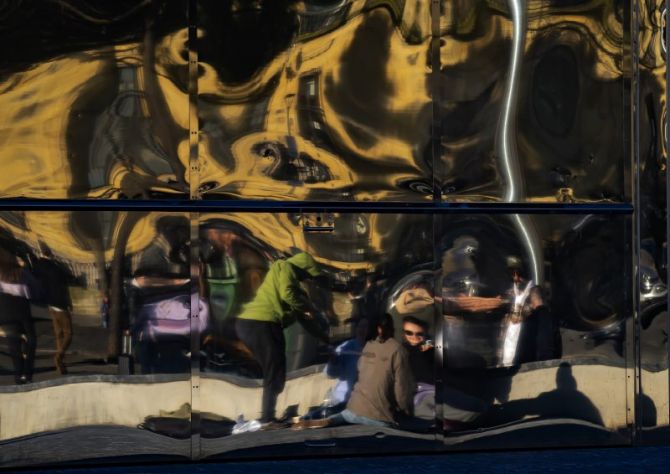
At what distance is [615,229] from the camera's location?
19.1 feet

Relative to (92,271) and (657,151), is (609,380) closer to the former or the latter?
(657,151)

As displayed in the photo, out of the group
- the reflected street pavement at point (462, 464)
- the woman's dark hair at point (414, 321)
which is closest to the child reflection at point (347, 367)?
the woman's dark hair at point (414, 321)

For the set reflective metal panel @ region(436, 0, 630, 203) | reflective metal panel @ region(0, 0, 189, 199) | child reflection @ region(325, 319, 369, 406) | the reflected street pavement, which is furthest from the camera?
reflective metal panel @ region(436, 0, 630, 203)

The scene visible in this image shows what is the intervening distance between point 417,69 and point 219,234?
1530 millimetres

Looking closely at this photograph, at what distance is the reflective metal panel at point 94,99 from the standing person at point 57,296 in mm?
383

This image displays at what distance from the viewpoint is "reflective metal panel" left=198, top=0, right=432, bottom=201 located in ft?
17.9

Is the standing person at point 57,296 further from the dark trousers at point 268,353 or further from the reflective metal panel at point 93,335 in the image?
the dark trousers at point 268,353

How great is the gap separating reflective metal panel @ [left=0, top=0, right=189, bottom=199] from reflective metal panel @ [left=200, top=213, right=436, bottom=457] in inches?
20.6

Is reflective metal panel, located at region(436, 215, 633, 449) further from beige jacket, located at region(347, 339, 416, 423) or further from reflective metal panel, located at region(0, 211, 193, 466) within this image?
reflective metal panel, located at region(0, 211, 193, 466)

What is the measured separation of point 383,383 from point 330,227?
3.21ft

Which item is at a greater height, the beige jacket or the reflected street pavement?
the beige jacket

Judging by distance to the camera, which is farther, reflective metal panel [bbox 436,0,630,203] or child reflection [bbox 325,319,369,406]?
reflective metal panel [bbox 436,0,630,203]

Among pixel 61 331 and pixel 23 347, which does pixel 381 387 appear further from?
pixel 23 347

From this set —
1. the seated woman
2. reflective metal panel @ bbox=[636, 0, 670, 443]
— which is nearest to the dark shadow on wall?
reflective metal panel @ bbox=[636, 0, 670, 443]
